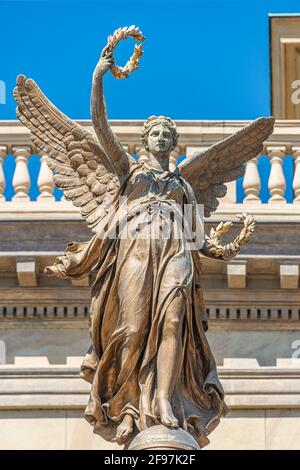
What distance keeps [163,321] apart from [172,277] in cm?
36

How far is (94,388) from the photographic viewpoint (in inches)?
818

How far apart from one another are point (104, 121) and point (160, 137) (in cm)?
48

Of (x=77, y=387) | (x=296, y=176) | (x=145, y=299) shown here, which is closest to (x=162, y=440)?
(x=145, y=299)

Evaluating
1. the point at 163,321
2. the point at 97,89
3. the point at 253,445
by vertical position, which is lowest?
the point at 253,445

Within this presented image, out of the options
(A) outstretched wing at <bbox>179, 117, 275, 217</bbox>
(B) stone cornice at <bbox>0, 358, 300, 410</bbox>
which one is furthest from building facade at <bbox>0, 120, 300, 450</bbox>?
(A) outstretched wing at <bbox>179, 117, 275, 217</bbox>

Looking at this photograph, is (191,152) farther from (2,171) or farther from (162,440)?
(162,440)

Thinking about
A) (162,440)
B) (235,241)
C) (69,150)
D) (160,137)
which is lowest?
(162,440)

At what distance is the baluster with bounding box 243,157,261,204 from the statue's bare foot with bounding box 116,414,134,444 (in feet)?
22.7

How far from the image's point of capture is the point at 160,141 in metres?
21.6

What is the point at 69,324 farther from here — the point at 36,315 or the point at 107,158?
the point at 107,158

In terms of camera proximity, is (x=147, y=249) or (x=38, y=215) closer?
(x=147, y=249)
